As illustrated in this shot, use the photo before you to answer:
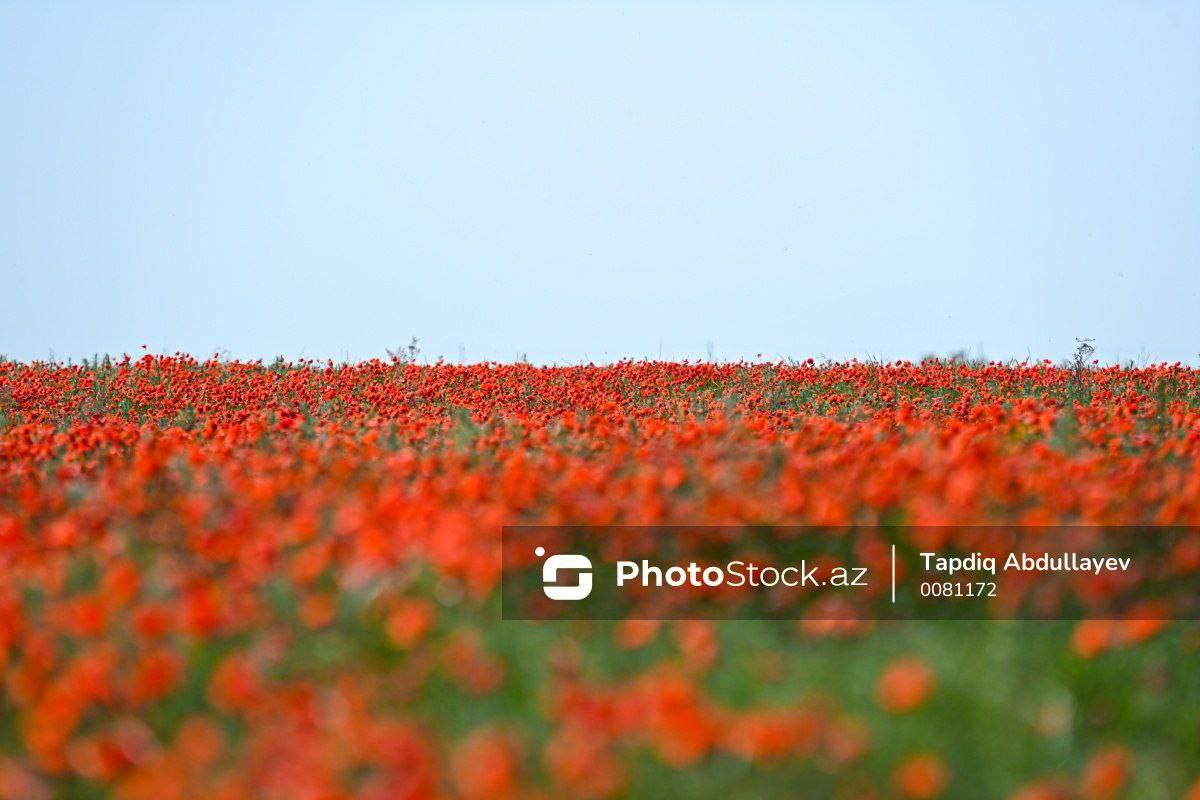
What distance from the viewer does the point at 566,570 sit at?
16.7 ft

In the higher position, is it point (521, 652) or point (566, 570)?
point (566, 570)

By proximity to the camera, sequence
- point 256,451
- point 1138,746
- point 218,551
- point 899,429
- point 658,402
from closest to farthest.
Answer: point 1138,746 → point 218,551 → point 256,451 → point 899,429 → point 658,402

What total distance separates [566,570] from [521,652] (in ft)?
2.67

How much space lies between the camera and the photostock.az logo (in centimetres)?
496

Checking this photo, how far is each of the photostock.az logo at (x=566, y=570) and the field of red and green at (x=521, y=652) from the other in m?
0.22

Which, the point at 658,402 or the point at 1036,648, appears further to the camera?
the point at 658,402

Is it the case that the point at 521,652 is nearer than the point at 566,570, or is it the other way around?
the point at 521,652

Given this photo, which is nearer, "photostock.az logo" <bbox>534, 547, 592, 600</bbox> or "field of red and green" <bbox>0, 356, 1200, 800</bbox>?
"field of red and green" <bbox>0, 356, 1200, 800</bbox>

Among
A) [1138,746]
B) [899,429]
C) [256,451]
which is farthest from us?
[899,429]

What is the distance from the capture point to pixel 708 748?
3494 millimetres

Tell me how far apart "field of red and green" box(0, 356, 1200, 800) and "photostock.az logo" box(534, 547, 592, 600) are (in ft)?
0.72

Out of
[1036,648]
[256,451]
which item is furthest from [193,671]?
[256,451]

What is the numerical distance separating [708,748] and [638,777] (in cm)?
20

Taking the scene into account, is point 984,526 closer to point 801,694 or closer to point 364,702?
point 801,694
